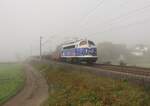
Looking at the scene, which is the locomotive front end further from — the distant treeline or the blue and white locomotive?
the distant treeline

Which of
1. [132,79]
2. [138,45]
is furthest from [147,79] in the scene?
[138,45]

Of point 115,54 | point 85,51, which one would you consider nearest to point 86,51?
point 85,51

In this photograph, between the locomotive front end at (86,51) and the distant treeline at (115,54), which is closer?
the locomotive front end at (86,51)

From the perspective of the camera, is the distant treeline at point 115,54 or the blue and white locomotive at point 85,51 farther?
the distant treeline at point 115,54

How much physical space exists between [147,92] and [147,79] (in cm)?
106

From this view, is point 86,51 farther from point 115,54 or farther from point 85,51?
point 115,54

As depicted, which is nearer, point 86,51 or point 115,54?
point 86,51

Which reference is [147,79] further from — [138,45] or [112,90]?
[138,45]

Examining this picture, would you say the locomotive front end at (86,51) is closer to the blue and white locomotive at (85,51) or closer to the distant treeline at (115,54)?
the blue and white locomotive at (85,51)

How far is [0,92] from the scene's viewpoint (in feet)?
120

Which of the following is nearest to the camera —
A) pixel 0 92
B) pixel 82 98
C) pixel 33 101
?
pixel 82 98

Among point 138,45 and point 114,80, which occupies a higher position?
point 138,45

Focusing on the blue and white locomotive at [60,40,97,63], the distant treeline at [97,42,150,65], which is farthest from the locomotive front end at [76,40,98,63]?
the distant treeline at [97,42,150,65]

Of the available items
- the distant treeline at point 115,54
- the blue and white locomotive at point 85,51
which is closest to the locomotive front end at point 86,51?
the blue and white locomotive at point 85,51
